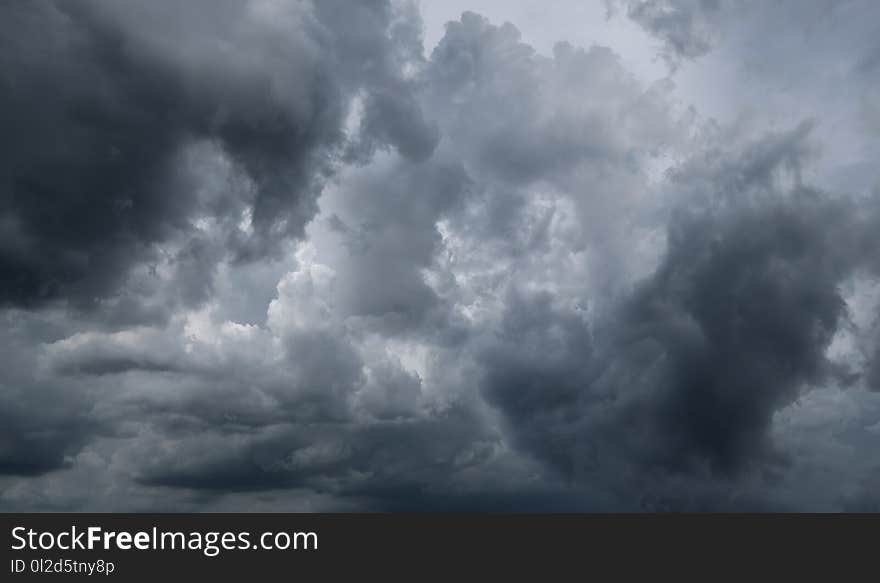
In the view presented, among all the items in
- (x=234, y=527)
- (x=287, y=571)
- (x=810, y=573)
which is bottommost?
(x=810, y=573)

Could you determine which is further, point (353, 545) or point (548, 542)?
point (548, 542)

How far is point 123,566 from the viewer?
328ft

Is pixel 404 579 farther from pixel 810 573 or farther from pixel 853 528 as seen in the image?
pixel 853 528

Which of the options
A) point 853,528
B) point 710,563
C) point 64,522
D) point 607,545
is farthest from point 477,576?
point 853,528

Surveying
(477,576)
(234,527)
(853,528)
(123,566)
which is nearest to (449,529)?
(477,576)

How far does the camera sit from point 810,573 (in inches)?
4845

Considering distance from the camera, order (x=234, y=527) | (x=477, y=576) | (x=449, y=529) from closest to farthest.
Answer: (x=234, y=527), (x=477, y=576), (x=449, y=529)

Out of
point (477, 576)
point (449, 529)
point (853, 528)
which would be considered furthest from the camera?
point (853, 528)

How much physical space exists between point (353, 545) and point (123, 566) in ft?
136

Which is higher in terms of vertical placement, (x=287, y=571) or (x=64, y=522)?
(x=64, y=522)

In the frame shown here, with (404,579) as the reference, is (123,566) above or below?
above

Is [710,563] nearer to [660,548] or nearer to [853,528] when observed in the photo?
[660,548]

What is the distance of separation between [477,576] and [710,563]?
55133mm

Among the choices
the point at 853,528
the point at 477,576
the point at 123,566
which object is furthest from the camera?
the point at 853,528
